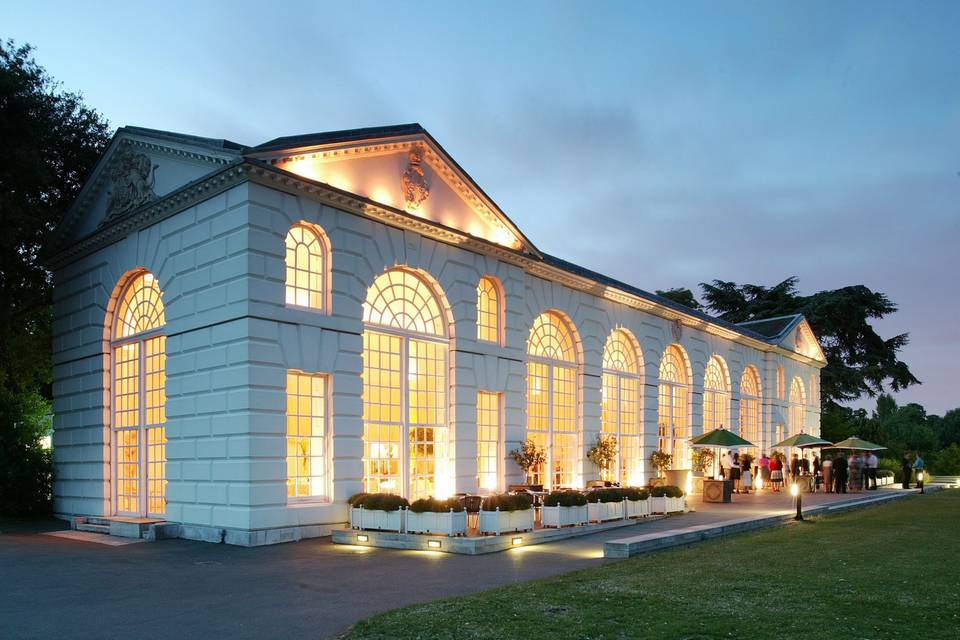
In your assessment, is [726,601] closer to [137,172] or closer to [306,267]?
[306,267]

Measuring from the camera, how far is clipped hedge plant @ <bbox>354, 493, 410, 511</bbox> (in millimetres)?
16578

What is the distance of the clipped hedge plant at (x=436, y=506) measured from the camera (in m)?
16.1

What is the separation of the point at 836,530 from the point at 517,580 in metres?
10.9

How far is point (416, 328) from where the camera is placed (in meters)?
Result: 21.1

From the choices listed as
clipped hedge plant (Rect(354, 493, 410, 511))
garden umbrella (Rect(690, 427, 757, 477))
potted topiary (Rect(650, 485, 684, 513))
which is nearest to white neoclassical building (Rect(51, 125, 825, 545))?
clipped hedge plant (Rect(354, 493, 410, 511))

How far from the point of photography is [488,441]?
77.3 ft

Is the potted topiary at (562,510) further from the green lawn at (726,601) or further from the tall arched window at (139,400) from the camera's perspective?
the tall arched window at (139,400)

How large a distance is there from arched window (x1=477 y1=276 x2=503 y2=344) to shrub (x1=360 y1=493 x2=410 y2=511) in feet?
25.4

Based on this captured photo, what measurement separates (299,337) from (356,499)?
A: 3.65 meters

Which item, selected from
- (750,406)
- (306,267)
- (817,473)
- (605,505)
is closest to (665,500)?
(605,505)

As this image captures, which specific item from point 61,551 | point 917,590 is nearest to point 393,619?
point 917,590

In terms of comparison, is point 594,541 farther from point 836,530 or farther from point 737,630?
point 737,630

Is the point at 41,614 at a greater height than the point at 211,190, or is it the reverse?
the point at 211,190

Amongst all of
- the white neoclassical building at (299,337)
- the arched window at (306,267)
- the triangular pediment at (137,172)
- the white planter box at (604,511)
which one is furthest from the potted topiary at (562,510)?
the triangular pediment at (137,172)
